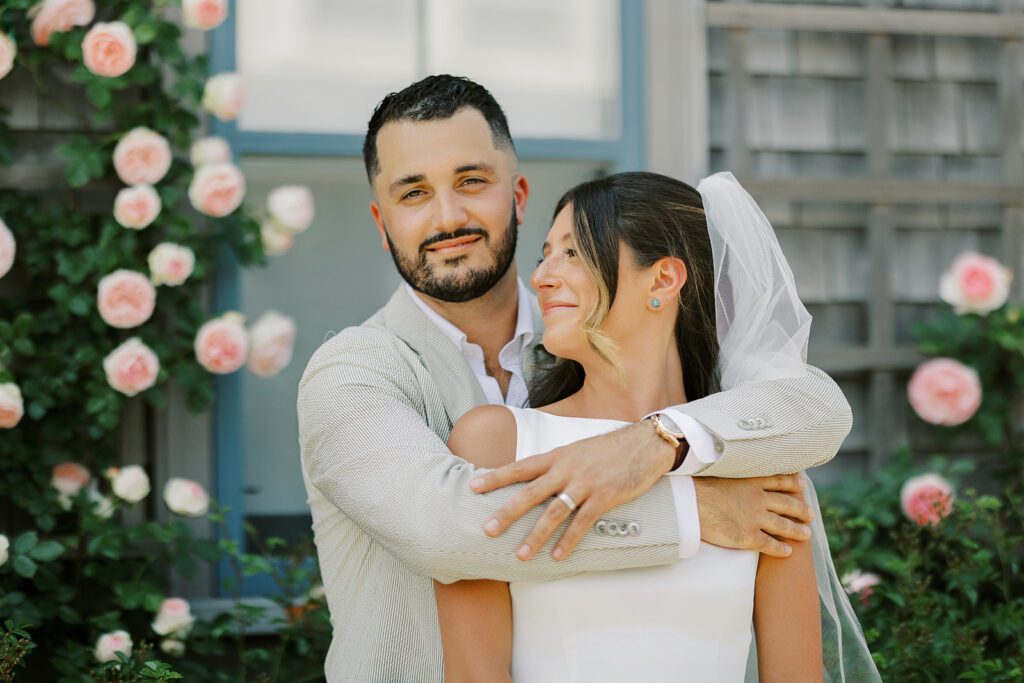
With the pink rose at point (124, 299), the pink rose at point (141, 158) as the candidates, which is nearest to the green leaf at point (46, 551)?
the pink rose at point (124, 299)

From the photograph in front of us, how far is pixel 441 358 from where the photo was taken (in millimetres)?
2502

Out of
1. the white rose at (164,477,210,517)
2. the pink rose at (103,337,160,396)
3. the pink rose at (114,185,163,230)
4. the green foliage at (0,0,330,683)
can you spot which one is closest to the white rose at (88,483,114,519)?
the green foliage at (0,0,330,683)

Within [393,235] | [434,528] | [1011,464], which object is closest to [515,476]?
[434,528]

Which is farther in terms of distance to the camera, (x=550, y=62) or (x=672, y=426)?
(x=550, y=62)

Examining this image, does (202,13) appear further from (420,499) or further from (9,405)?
(420,499)

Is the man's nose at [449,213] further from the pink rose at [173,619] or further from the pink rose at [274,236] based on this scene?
the pink rose at [173,619]

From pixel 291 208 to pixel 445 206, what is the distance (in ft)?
3.99

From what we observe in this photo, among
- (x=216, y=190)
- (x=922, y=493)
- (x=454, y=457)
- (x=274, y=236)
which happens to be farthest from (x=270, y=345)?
(x=922, y=493)

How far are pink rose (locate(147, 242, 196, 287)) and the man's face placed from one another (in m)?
1.03

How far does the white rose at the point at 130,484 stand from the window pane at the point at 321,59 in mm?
1177

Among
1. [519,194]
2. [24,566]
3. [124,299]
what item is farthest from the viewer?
[124,299]

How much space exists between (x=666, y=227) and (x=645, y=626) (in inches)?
27.7

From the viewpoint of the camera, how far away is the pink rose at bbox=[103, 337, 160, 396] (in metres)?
3.45

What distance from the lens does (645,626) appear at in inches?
82.6
